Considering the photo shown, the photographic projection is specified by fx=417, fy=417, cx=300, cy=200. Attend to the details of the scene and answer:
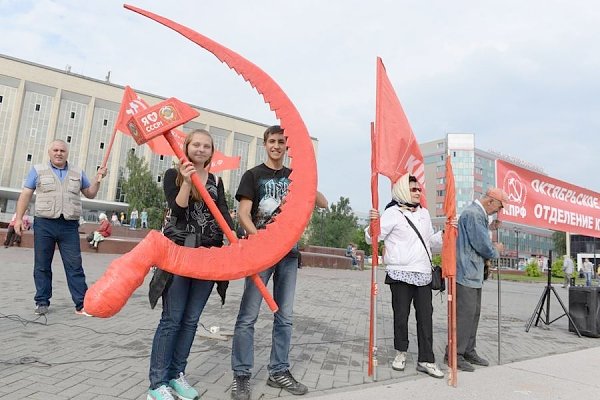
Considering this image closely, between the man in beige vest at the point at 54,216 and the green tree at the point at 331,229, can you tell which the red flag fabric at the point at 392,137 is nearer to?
the man in beige vest at the point at 54,216

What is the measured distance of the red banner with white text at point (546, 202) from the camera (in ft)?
18.2

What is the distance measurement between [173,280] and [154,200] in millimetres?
38952

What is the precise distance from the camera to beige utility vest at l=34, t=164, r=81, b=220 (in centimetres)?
482

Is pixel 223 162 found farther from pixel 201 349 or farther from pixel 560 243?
pixel 560 243

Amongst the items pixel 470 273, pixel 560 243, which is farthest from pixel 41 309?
pixel 560 243

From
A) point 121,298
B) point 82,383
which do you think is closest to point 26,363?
point 82,383

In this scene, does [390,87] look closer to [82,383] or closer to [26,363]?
[82,383]

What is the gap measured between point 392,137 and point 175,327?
245cm

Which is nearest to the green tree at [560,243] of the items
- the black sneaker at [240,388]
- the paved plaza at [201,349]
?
the paved plaza at [201,349]

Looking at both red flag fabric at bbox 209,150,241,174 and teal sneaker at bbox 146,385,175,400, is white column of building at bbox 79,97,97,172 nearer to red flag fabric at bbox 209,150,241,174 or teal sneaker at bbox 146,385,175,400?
red flag fabric at bbox 209,150,241,174

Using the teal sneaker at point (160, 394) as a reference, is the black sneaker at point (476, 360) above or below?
below

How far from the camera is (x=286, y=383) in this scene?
3084 millimetres

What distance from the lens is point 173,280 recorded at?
2666 mm

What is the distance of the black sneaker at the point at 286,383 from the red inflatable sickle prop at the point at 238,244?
3.78ft
